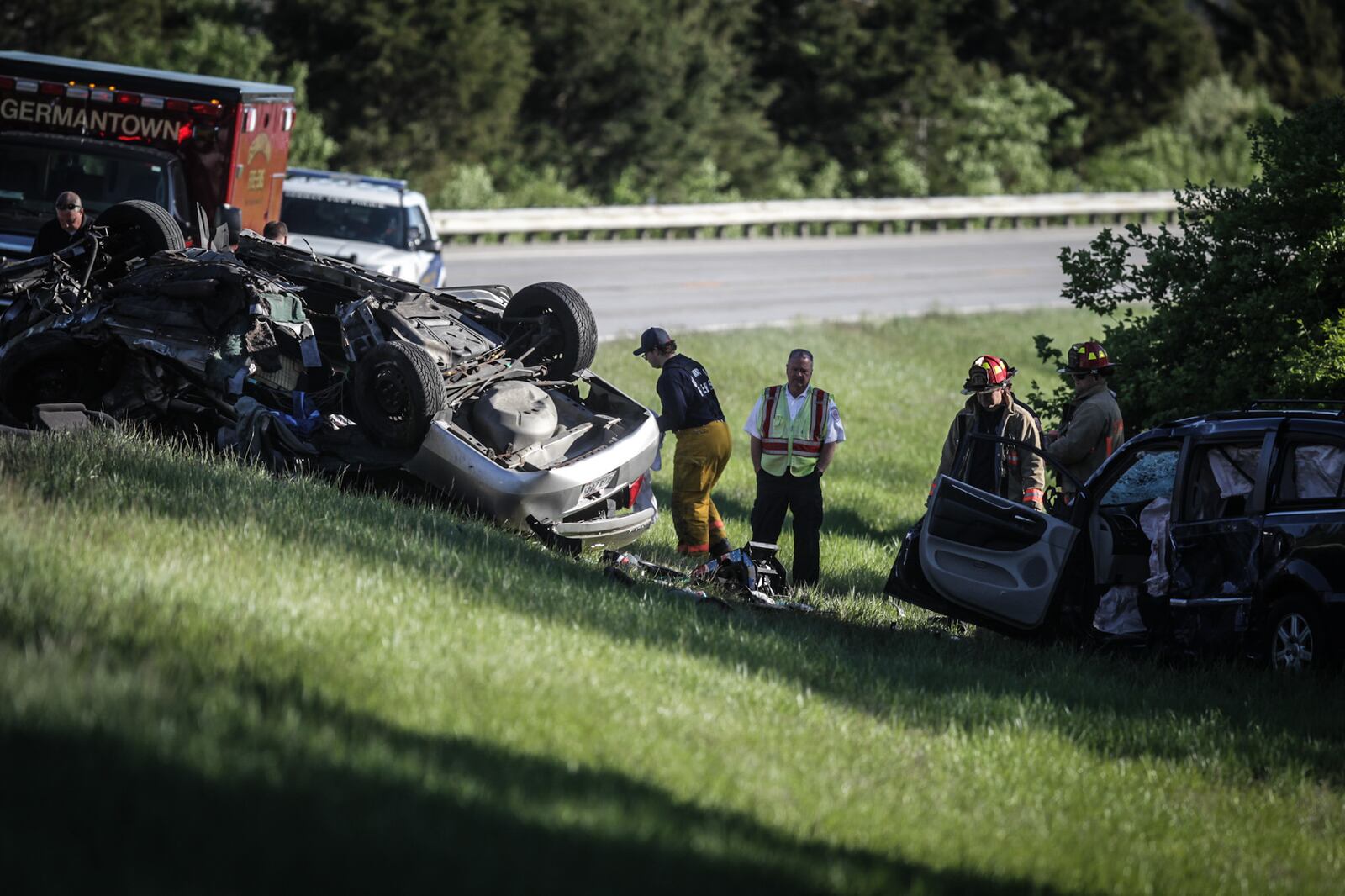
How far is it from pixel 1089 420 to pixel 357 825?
701 cm

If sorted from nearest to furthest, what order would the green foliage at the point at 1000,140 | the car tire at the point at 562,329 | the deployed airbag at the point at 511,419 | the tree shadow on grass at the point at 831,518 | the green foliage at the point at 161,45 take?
the deployed airbag at the point at 511,419
the car tire at the point at 562,329
the tree shadow on grass at the point at 831,518
the green foliage at the point at 161,45
the green foliage at the point at 1000,140

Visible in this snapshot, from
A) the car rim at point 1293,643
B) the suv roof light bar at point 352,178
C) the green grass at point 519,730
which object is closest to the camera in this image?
the green grass at point 519,730

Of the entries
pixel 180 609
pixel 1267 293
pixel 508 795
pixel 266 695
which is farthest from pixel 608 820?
pixel 1267 293

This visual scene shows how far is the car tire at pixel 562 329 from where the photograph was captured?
11.1 metres

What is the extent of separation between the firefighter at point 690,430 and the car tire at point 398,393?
1874 mm

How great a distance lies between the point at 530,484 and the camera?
31.1ft

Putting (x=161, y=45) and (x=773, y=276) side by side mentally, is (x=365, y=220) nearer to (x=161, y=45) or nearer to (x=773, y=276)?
(x=773, y=276)

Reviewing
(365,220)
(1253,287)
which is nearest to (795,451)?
(1253,287)

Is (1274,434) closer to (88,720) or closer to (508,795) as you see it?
(508,795)

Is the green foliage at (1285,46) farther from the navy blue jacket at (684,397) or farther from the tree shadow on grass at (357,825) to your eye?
the tree shadow on grass at (357,825)

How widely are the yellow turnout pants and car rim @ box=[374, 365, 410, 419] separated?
2179 mm

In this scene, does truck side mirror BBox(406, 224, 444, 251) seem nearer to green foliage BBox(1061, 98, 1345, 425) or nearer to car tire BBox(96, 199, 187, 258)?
car tire BBox(96, 199, 187, 258)

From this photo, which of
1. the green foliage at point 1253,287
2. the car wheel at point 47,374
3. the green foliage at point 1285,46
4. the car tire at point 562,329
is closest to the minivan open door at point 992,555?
the car tire at point 562,329

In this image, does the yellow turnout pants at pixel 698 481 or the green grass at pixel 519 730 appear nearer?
the green grass at pixel 519 730
